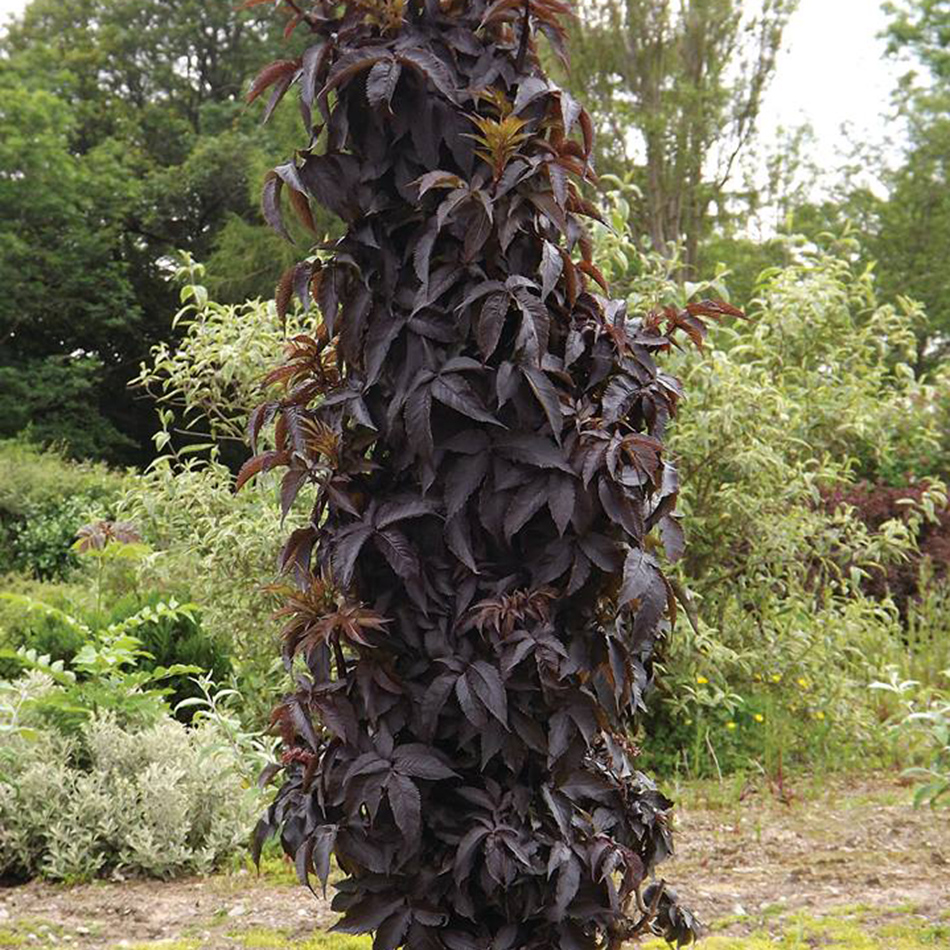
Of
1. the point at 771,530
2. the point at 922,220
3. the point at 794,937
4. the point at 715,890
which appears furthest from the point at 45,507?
the point at 922,220

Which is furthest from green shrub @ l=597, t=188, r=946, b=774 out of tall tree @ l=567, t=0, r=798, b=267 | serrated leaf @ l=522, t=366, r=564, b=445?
tall tree @ l=567, t=0, r=798, b=267

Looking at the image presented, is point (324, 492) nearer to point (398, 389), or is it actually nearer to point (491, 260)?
point (398, 389)

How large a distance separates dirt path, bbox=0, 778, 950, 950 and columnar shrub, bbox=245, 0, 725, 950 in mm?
1328

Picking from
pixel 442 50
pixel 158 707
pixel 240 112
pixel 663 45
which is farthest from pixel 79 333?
pixel 442 50

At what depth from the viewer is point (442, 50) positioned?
7.59 feet

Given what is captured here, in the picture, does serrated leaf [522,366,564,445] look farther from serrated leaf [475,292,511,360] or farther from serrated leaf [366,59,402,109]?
serrated leaf [366,59,402,109]

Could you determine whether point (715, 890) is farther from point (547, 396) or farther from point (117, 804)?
point (547, 396)

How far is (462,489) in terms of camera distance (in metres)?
2.22

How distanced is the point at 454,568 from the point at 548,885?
0.66 meters

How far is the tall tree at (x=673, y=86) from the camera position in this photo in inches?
588

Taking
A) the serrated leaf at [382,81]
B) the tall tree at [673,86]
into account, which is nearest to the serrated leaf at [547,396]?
the serrated leaf at [382,81]

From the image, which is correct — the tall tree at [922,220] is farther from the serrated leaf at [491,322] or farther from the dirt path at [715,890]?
the serrated leaf at [491,322]

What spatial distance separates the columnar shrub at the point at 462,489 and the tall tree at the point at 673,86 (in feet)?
43.0

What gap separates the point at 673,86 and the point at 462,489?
14.4 metres
